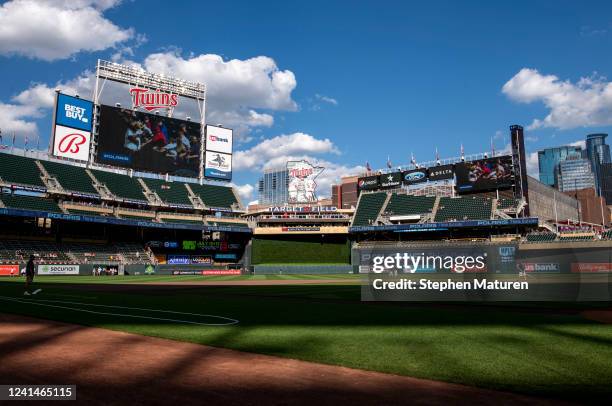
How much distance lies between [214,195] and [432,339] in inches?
2548

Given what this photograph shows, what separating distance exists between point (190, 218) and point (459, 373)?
2406 inches

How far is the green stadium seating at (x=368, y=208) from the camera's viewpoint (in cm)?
6910

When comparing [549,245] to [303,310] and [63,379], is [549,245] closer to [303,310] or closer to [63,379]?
[303,310]

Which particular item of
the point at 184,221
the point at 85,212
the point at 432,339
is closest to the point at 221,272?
the point at 184,221

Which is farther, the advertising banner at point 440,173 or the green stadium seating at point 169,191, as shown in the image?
the advertising banner at point 440,173

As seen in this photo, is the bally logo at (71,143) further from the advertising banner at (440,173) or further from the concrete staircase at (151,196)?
the advertising banner at (440,173)

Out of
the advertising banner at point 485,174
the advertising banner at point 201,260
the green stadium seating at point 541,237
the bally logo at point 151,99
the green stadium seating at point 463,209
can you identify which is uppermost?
the bally logo at point 151,99

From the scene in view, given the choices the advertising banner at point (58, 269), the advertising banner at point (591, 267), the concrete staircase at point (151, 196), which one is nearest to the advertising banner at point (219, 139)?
the concrete staircase at point (151, 196)

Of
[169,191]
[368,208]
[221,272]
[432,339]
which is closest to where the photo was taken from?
[432,339]

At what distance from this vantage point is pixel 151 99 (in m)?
62.9

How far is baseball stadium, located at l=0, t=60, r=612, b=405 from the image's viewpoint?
6.29m

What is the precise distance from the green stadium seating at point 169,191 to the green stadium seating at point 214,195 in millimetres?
2402

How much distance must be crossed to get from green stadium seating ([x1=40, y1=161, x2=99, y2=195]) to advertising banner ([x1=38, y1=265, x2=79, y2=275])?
1450 cm

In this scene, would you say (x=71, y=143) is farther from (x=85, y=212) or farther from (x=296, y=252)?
(x=296, y=252)
